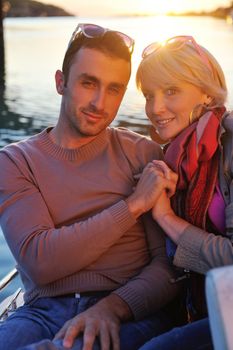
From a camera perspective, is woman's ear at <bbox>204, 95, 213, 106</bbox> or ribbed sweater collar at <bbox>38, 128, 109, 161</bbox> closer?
woman's ear at <bbox>204, 95, 213, 106</bbox>

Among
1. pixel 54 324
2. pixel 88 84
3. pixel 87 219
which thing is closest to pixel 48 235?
pixel 87 219

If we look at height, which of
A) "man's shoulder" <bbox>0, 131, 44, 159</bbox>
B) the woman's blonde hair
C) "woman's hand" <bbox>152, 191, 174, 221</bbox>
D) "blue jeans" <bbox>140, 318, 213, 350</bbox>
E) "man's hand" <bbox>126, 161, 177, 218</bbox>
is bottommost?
"blue jeans" <bbox>140, 318, 213, 350</bbox>

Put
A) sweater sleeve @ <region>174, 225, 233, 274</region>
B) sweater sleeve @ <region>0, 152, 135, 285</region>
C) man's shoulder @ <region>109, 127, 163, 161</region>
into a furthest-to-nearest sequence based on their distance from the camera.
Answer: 1. man's shoulder @ <region>109, 127, 163, 161</region>
2. sweater sleeve @ <region>0, 152, 135, 285</region>
3. sweater sleeve @ <region>174, 225, 233, 274</region>

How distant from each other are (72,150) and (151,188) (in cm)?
49

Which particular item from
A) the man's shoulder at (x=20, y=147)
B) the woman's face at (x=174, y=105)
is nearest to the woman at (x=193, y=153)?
the woman's face at (x=174, y=105)

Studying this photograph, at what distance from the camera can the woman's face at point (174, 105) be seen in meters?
2.86

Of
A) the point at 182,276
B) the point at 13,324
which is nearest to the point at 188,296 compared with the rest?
the point at 182,276

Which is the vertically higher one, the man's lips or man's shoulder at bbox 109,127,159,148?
the man's lips

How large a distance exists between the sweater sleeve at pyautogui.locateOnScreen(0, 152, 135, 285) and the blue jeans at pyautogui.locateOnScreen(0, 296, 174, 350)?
0.43 ft

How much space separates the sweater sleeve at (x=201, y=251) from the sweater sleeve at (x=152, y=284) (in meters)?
0.23

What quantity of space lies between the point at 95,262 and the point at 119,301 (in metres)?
0.24

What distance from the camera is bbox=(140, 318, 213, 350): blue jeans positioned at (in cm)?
229

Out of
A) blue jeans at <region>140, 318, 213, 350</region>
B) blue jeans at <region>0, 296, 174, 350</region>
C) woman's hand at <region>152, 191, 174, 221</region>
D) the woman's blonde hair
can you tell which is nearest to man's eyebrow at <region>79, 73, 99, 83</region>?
the woman's blonde hair

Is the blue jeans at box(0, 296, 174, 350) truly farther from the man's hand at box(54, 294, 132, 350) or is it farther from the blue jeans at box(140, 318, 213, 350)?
the blue jeans at box(140, 318, 213, 350)
